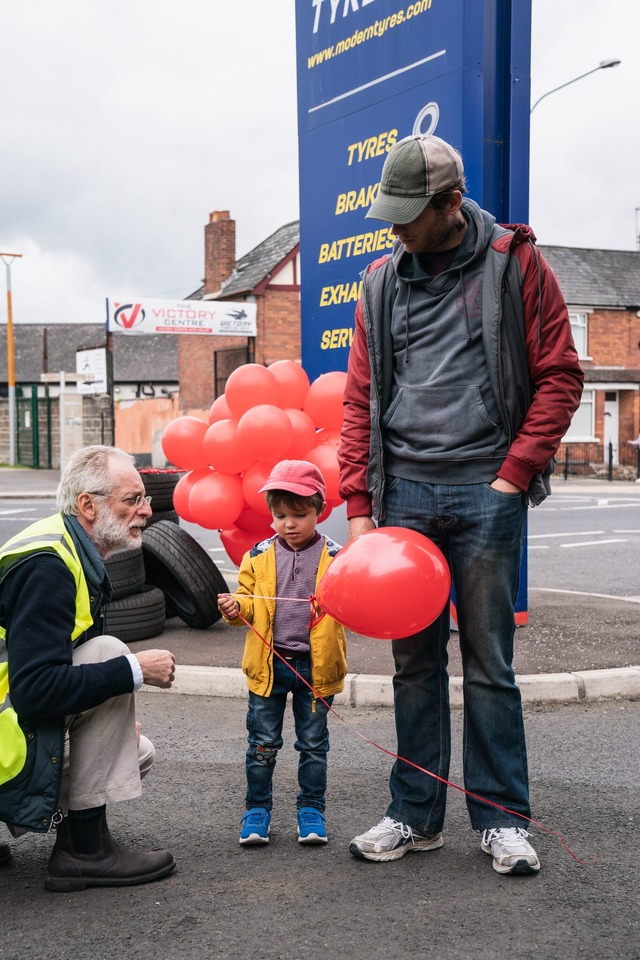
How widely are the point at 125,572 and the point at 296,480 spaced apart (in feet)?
10.1

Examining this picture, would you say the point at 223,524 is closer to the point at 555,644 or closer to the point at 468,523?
the point at 555,644

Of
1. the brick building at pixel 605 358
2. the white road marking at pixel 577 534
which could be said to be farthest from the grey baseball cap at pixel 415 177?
the brick building at pixel 605 358

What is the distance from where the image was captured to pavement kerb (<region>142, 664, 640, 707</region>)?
5344mm

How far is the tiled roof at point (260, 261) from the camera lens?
1318 inches

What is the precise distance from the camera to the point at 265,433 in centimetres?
583

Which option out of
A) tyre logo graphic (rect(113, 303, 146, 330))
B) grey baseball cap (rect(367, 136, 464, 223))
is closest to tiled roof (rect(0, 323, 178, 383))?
tyre logo graphic (rect(113, 303, 146, 330))

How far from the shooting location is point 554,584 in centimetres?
960

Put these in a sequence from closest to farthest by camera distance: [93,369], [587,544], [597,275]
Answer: [587,544], [93,369], [597,275]

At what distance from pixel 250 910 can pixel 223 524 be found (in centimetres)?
351

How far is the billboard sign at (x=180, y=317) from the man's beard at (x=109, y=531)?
80.5ft

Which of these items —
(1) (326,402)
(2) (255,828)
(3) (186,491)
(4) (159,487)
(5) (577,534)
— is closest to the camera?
(2) (255,828)

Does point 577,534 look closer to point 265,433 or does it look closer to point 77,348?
point 265,433

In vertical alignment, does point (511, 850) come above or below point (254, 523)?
below

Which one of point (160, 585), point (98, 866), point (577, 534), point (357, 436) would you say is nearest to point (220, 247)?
point (577, 534)
